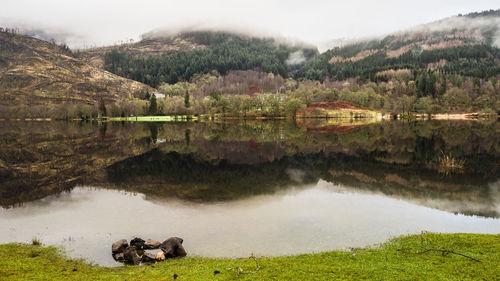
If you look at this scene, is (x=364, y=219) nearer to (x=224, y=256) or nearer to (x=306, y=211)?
(x=306, y=211)

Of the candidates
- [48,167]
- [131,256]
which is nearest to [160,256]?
[131,256]

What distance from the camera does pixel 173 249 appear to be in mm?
15227

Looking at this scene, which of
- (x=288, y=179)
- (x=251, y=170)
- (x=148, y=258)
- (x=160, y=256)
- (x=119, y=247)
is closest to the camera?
(x=148, y=258)

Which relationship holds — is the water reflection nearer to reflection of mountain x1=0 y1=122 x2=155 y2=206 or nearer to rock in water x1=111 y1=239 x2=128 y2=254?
rock in water x1=111 y1=239 x2=128 y2=254

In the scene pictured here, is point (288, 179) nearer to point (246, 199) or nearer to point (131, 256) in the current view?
point (246, 199)

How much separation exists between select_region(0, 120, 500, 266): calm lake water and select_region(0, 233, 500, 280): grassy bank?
1.51 meters

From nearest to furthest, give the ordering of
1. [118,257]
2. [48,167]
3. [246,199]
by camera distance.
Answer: [118,257], [246,199], [48,167]

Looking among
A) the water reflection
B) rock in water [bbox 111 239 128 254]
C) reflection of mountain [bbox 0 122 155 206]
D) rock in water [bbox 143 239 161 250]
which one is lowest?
the water reflection

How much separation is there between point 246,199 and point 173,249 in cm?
1097

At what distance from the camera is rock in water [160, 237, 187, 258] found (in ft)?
49.5

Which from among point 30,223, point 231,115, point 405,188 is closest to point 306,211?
point 405,188

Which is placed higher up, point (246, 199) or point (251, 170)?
point (251, 170)

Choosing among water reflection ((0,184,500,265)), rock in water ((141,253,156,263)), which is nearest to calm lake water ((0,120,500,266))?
water reflection ((0,184,500,265))

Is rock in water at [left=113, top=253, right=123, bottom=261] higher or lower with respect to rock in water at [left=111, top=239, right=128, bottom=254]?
lower
